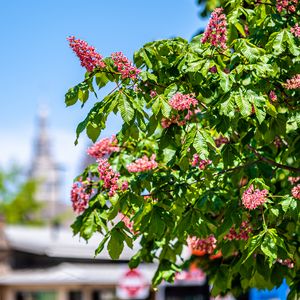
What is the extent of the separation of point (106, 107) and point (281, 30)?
6.36 feet

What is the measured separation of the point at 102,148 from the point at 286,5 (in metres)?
2.60

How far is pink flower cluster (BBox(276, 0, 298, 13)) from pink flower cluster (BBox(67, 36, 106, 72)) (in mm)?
2127

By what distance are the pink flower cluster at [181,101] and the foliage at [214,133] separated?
54 mm

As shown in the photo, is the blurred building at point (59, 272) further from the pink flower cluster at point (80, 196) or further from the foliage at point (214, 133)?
the foliage at point (214, 133)

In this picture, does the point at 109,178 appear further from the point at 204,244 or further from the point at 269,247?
the point at 204,244

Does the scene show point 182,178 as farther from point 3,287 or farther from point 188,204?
point 3,287

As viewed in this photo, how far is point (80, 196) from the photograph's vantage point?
8.30m

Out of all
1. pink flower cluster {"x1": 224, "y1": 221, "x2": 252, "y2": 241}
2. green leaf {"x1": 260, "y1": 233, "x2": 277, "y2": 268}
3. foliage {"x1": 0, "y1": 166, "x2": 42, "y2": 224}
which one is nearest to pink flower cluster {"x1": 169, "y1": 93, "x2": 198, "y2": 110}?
green leaf {"x1": 260, "y1": 233, "x2": 277, "y2": 268}

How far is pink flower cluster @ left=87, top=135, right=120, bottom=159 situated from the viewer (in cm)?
845

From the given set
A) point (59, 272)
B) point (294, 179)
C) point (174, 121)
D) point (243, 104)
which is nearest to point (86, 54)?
point (174, 121)

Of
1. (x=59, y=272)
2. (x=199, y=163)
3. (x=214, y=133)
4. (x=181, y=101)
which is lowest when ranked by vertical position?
(x=199, y=163)

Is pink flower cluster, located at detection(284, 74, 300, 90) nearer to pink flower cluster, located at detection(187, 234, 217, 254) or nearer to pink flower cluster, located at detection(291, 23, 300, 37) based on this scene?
pink flower cluster, located at detection(291, 23, 300, 37)

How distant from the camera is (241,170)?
7836 millimetres

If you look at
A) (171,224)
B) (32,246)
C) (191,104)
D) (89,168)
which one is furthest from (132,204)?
(32,246)
